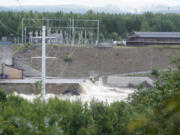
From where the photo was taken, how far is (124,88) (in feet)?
147

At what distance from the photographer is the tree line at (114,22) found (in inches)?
2787

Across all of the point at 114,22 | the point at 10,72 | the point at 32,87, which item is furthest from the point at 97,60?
the point at 114,22

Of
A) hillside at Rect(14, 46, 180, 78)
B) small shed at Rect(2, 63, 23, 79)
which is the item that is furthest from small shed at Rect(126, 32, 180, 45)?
small shed at Rect(2, 63, 23, 79)

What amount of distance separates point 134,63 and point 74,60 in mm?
7596

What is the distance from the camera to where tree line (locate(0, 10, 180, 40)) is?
70.8m

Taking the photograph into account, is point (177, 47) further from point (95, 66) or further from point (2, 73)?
point (2, 73)

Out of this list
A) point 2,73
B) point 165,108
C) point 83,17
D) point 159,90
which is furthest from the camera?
point 83,17

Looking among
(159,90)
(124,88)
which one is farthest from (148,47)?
(159,90)

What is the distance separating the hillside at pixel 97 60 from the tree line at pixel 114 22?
1659cm

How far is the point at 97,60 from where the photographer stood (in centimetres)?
5272

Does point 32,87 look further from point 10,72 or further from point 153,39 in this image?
point 153,39

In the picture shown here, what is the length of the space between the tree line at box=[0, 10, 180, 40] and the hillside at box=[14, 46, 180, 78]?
16.6 m

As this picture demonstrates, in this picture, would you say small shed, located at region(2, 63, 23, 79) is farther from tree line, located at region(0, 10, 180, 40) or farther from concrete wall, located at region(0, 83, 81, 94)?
tree line, located at region(0, 10, 180, 40)

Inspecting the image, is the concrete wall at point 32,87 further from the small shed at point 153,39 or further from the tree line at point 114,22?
the tree line at point 114,22
